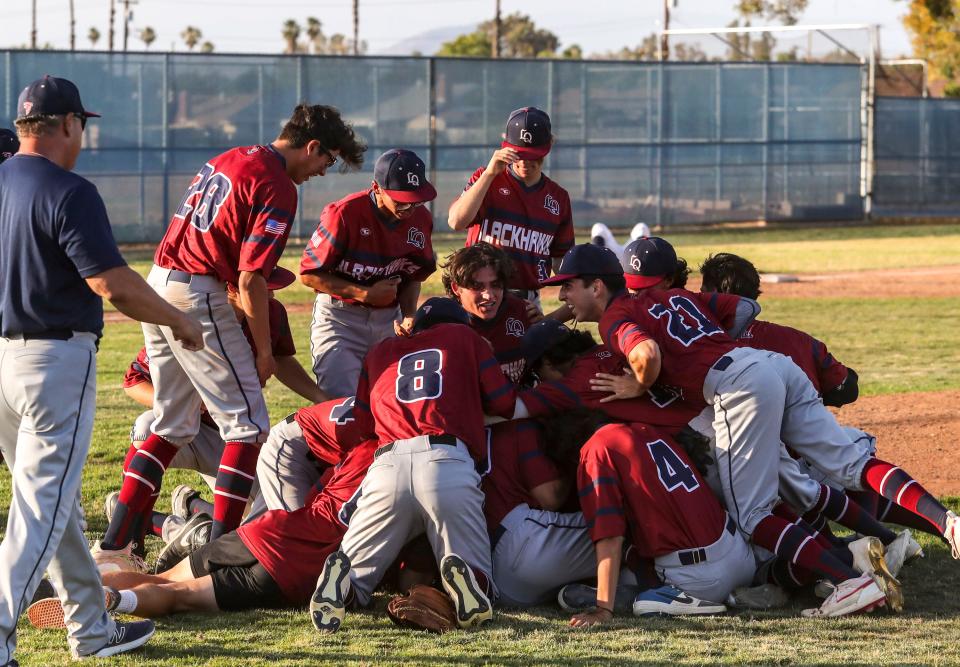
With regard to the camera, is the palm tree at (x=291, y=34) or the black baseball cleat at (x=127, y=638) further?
the palm tree at (x=291, y=34)

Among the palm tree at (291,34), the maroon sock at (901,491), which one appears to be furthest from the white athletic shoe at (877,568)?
the palm tree at (291,34)

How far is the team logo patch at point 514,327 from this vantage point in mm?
6109

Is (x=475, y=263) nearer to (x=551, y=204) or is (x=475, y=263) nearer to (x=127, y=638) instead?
(x=551, y=204)

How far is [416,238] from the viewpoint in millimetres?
6359

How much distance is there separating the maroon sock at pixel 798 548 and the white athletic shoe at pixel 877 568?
6 centimetres

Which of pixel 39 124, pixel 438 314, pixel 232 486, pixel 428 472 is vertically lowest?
pixel 232 486

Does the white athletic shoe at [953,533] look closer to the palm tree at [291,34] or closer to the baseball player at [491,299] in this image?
the baseball player at [491,299]

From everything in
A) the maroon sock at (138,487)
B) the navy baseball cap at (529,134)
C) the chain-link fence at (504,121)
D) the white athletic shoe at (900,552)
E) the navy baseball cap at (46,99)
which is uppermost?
the chain-link fence at (504,121)

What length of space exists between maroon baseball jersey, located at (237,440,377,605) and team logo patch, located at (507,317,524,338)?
56.2 inches

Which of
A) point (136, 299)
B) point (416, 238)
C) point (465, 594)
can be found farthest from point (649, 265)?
point (136, 299)

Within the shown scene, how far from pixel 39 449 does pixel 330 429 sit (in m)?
1.53

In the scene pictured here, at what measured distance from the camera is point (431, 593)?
4566mm

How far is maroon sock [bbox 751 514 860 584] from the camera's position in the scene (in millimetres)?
4719

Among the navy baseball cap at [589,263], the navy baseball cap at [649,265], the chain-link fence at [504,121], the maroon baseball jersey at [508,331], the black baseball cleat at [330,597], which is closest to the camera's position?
the black baseball cleat at [330,597]
